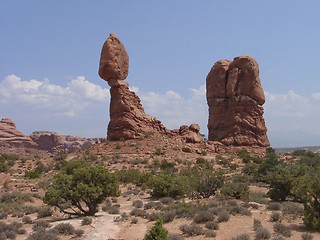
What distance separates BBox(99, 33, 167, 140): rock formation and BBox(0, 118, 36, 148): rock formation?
44.9 metres

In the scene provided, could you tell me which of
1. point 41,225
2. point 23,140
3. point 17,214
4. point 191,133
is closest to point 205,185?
point 41,225

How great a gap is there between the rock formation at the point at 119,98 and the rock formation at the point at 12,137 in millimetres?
44856

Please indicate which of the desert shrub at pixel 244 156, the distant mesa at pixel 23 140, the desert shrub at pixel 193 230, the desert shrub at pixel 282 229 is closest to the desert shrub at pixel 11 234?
the desert shrub at pixel 193 230

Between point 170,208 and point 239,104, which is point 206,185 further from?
point 239,104

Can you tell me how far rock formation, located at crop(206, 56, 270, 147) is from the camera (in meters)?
41.8

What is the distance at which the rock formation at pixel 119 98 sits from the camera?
36.2 meters

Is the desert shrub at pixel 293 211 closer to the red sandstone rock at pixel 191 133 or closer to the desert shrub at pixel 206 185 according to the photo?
the desert shrub at pixel 206 185

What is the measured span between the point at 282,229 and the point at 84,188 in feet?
24.3

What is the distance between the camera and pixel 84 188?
41.5 feet

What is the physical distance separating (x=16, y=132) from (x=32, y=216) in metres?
70.0

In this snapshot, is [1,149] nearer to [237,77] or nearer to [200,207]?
[237,77]

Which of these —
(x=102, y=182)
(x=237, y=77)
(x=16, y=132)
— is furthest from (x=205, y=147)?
(x=16, y=132)

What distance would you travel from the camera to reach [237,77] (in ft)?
140

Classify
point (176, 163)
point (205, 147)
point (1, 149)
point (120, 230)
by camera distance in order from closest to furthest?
point (120, 230), point (176, 163), point (205, 147), point (1, 149)
